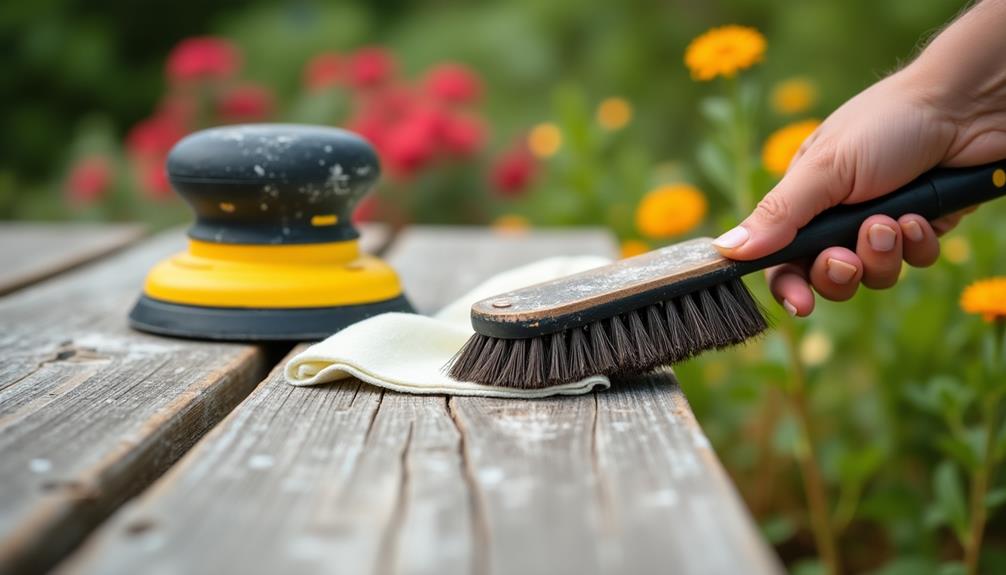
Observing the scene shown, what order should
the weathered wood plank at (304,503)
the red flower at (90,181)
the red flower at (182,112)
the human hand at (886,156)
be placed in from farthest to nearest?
the red flower at (182,112)
the red flower at (90,181)
the human hand at (886,156)
the weathered wood plank at (304,503)

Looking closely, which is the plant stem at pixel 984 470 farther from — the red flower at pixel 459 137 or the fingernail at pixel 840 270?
the red flower at pixel 459 137

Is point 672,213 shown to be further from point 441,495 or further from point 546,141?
point 441,495

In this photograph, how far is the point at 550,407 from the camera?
116cm

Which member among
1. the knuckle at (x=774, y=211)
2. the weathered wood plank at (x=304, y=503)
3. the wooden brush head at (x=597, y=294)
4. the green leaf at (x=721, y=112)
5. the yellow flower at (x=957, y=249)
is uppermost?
the green leaf at (x=721, y=112)

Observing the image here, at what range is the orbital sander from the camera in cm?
150

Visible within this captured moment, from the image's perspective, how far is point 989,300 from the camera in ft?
5.30

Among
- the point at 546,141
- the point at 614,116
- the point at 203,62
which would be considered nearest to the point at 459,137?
the point at 546,141

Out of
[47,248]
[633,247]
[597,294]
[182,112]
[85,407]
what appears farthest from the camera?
[182,112]

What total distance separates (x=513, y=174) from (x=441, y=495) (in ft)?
9.46

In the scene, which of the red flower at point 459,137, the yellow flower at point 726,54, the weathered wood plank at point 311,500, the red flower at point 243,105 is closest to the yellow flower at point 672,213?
the yellow flower at point 726,54

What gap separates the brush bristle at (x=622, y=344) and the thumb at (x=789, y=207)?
7 cm

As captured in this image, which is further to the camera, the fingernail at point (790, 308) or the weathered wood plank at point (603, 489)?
the fingernail at point (790, 308)

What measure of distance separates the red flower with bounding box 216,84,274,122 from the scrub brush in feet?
9.83

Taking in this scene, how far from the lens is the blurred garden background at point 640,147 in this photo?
199 centimetres
